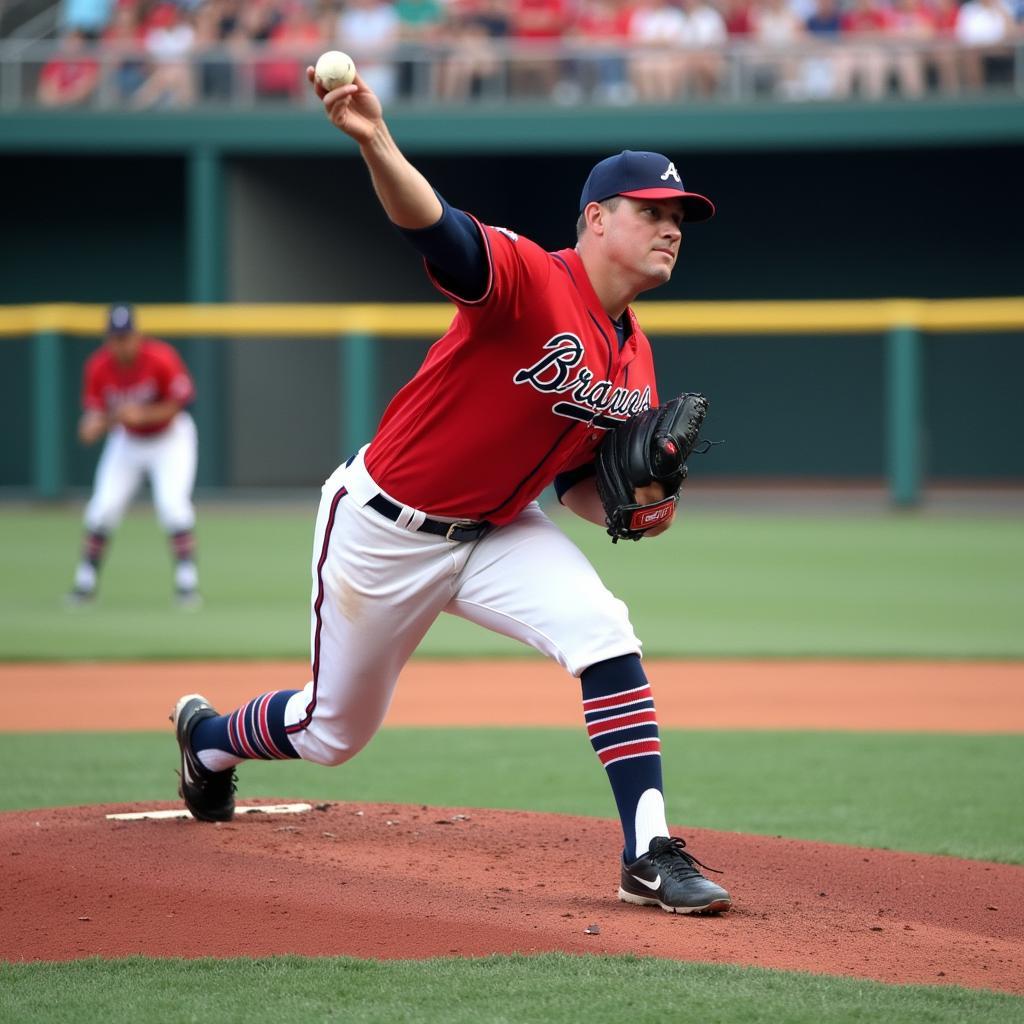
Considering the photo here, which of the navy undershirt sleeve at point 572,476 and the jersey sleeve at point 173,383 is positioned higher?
the jersey sleeve at point 173,383

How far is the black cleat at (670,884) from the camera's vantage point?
3641 mm

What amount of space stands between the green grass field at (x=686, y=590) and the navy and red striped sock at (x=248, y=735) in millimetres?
4142

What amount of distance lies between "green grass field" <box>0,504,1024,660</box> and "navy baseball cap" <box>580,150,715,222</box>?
522cm

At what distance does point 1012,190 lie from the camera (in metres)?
20.9

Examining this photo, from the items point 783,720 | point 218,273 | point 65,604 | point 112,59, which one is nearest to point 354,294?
point 218,273

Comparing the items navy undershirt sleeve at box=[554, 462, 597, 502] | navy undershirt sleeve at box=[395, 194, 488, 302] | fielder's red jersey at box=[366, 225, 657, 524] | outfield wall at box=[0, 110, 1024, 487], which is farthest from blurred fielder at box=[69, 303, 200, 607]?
navy undershirt sleeve at box=[395, 194, 488, 302]

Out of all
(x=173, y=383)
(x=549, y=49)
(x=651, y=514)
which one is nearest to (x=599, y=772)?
(x=651, y=514)

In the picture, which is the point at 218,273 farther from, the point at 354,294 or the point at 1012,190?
the point at 1012,190

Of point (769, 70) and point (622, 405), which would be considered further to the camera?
point (769, 70)

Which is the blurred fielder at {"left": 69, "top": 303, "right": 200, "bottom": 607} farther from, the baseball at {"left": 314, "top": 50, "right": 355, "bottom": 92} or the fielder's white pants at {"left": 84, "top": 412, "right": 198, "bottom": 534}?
the baseball at {"left": 314, "top": 50, "right": 355, "bottom": 92}

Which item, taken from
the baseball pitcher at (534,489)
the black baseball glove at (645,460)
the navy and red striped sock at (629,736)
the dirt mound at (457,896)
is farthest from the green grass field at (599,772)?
the black baseball glove at (645,460)

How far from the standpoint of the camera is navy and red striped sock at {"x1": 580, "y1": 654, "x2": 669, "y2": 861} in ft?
12.4

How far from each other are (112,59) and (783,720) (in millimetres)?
14153

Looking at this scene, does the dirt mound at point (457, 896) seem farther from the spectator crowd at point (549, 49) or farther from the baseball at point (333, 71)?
the spectator crowd at point (549, 49)
